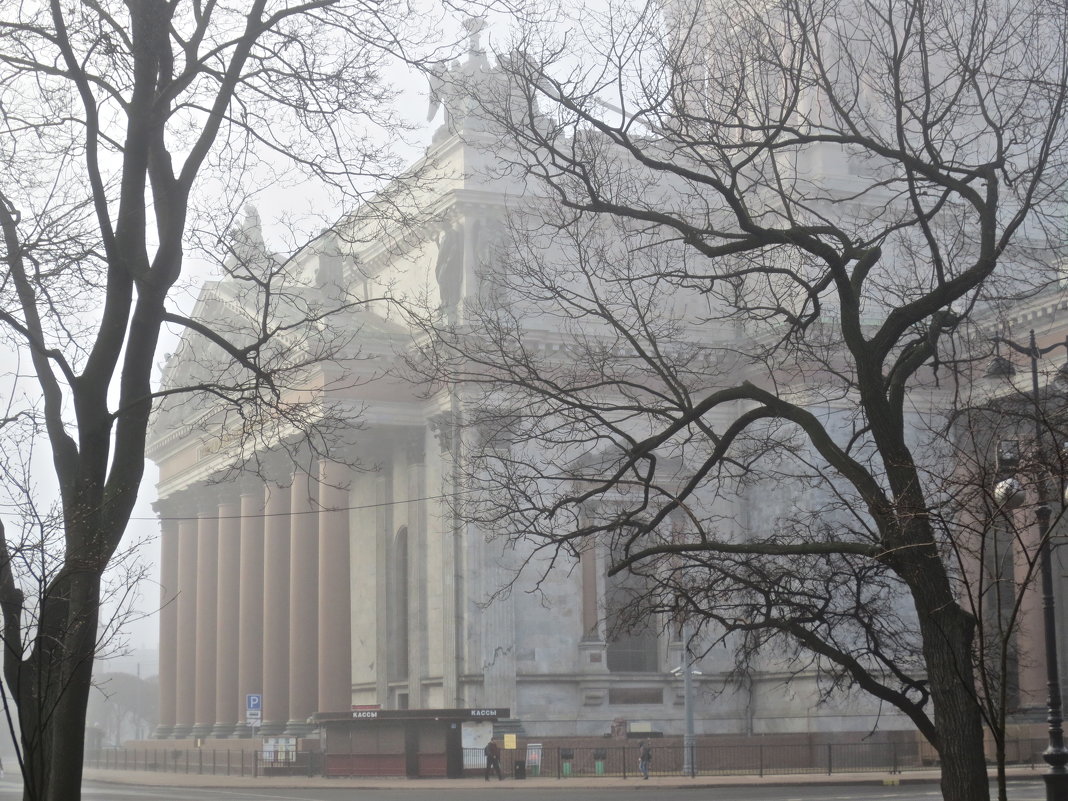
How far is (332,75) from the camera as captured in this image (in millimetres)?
16125

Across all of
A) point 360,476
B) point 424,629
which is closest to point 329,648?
point 424,629

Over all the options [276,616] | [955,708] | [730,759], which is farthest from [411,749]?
[955,708]

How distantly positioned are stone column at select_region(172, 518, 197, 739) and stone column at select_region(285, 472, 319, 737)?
1894cm

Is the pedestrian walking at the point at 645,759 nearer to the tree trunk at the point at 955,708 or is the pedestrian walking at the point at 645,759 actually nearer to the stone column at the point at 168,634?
the tree trunk at the point at 955,708

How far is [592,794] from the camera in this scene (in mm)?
37781

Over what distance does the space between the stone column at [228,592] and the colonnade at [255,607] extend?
0.05m

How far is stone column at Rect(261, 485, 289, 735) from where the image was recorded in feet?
213

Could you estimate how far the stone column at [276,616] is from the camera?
213 ft

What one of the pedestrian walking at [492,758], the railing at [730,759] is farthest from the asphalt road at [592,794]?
the railing at [730,759]

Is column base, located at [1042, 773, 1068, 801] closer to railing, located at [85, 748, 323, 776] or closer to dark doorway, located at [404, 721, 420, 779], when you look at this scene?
dark doorway, located at [404, 721, 420, 779]

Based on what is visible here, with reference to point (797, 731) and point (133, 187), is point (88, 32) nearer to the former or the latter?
point (133, 187)

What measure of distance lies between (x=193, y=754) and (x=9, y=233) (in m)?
62.9

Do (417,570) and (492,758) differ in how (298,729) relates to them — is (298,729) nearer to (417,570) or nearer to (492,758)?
(417,570)

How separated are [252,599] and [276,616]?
380 cm
